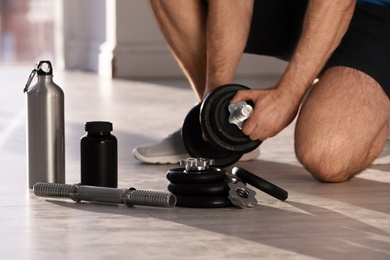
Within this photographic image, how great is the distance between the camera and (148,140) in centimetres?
311

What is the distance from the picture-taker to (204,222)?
1.88m

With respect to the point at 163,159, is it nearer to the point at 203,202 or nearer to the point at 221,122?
the point at 221,122

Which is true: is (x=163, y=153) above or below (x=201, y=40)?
below

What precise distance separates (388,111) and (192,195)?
24.6 inches

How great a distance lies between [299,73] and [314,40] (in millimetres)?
87

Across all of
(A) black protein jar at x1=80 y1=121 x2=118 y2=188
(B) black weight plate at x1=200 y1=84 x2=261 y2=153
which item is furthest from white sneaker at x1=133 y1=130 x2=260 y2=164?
(A) black protein jar at x1=80 y1=121 x2=118 y2=188

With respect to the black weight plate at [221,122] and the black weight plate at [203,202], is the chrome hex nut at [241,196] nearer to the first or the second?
the black weight plate at [203,202]

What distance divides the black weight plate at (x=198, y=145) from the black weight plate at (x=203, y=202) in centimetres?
45

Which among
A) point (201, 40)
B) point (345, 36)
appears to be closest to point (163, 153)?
point (201, 40)

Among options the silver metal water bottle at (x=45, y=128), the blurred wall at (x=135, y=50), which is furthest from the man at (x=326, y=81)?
the blurred wall at (x=135, y=50)

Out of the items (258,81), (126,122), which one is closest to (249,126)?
(126,122)

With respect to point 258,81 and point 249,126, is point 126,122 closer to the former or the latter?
point 249,126

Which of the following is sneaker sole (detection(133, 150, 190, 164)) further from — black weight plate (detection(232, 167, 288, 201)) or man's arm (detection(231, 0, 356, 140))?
black weight plate (detection(232, 167, 288, 201))

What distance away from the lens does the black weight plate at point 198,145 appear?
249cm
